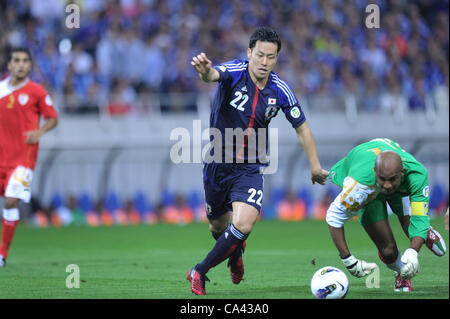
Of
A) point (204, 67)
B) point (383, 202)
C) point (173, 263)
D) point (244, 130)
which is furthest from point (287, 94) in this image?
point (173, 263)

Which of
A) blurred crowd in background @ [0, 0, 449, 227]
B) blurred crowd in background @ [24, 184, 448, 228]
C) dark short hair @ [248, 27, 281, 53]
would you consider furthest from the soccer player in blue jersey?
blurred crowd in background @ [24, 184, 448, 228]

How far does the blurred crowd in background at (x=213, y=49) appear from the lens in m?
20.6

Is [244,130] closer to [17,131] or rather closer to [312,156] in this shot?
[312,156]

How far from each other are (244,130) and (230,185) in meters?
0.57

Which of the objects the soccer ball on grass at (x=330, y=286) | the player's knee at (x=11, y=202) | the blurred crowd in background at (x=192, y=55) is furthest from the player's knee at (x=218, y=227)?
the blurred crowd in background at (x=192, y=55)

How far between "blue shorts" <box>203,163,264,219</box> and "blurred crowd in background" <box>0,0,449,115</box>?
11.8m

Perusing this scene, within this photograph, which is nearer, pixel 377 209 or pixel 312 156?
pixel 377 209

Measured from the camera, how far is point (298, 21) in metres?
23.7

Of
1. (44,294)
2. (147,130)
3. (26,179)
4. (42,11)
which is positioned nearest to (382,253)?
(44,294)

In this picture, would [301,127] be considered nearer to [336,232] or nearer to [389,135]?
[336,232]

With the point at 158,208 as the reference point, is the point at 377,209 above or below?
below

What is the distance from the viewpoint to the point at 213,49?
72.5 ft

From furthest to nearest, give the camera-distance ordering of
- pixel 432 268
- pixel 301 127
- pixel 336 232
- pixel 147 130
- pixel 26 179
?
1. pixel 147 130
2. pixel 26 179
3. pixel 432 268
4. pixel 301 127
5. pixel 336 232

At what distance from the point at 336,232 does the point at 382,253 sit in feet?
2.19
